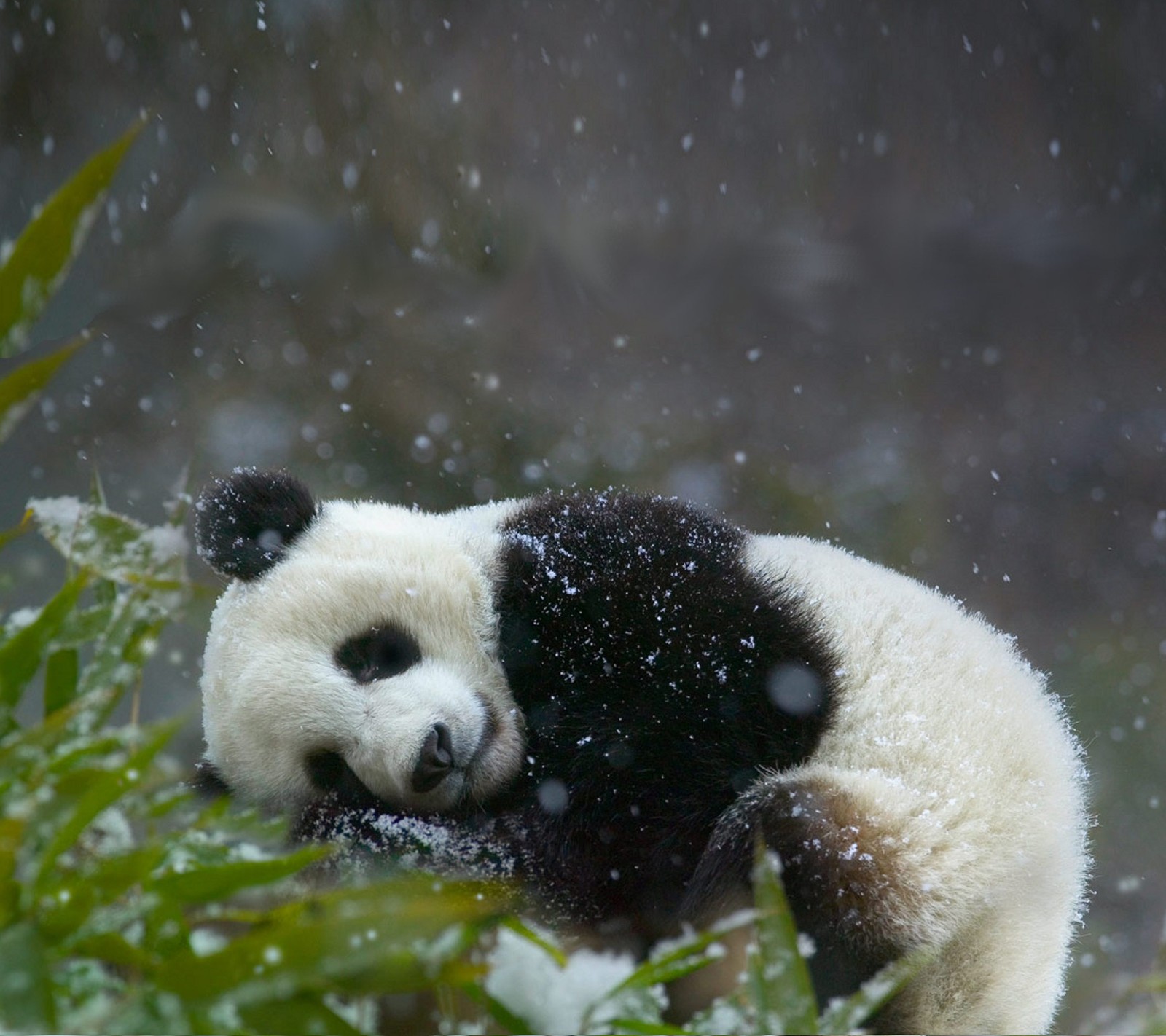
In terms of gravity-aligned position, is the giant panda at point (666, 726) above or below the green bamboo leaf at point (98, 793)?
above

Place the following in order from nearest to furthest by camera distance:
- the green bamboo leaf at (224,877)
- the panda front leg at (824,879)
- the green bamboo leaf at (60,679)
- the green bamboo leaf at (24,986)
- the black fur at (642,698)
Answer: the green bamboo leaf at (24,986) < the green bamboo leaf at (224,877) < the green bamboo leaf at (60,679) < the panda front leg at (824,879) < the black fur at (642,698)

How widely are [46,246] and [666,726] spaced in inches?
31.9

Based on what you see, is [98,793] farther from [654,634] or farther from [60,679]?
[654,634]

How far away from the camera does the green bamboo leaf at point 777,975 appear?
62cm

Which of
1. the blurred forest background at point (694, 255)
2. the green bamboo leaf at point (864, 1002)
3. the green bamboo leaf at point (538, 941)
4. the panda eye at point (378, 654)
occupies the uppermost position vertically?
the blurred forest background at point (694, 255)

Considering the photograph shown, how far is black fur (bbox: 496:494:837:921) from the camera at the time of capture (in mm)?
1141

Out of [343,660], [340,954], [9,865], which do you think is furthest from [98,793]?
[343,660]

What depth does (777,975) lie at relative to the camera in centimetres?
64

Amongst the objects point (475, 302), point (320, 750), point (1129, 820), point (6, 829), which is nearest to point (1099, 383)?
point (1129, 820)

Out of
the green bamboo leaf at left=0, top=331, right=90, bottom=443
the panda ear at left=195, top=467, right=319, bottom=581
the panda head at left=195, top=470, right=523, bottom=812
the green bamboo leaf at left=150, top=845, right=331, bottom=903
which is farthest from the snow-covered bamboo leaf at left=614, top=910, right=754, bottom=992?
the panda ear at left=195, top=467, right=319, bottom=581

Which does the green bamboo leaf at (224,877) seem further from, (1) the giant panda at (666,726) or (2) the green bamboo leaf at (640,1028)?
(1) the giant panda at (666,726)

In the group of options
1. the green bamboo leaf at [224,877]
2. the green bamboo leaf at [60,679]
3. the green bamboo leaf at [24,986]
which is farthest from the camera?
the green bamboo leaf at [60,679]

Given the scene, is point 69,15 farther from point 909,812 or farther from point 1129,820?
point 1129,820

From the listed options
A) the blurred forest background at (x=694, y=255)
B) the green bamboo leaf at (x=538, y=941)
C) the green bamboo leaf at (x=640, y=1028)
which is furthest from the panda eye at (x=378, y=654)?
the green bamboo leaf at (x=640, y=1028)
